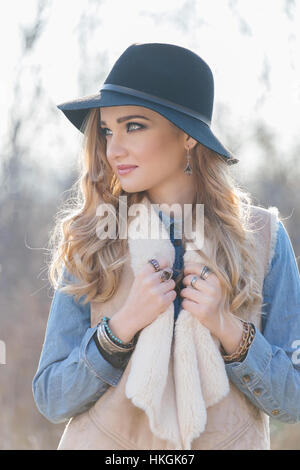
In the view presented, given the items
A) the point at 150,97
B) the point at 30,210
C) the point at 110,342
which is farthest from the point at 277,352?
the point at 30,210

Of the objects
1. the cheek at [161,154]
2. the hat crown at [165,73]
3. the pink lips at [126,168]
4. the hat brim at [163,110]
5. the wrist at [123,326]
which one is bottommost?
the wrist at [123,326]

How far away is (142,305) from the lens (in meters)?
1.81

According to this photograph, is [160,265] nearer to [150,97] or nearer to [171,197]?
[171,197]

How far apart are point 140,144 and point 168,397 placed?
0.75 metres

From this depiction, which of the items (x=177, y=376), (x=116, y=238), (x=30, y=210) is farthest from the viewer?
(x=30, y=210)

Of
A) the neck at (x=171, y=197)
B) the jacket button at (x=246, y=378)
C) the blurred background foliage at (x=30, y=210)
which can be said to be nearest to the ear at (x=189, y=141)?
the neck at (x=171, y=197)

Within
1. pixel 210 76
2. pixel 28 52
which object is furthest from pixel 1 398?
pixel 210 76

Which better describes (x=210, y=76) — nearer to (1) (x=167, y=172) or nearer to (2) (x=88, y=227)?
(1) (x=167, y=172)

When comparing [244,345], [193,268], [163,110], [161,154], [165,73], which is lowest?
[244,345]

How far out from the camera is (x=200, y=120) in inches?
78.7

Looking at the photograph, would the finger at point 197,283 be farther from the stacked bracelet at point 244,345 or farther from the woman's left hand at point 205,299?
the stacked bracelet at point 244,345

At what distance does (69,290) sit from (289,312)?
2.28 feet

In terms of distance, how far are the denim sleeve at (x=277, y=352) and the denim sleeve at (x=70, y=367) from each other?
394 millimetres

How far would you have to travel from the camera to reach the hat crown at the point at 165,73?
192cm
